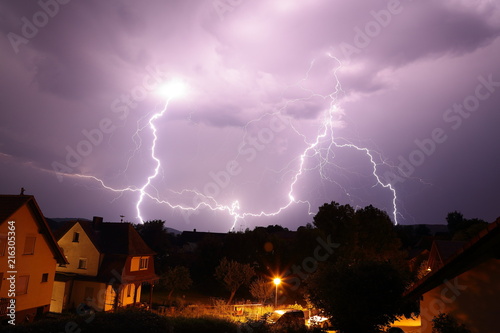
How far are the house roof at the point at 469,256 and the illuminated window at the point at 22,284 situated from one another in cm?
2134

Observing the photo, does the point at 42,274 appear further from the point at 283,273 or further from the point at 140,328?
the point at 283,273

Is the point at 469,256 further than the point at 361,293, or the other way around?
the point at 361,293

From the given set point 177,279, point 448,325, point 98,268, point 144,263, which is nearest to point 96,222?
point 98,268

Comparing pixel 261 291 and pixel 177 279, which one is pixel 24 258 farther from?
pixel 261 291

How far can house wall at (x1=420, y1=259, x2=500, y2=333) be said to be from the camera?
7602mm

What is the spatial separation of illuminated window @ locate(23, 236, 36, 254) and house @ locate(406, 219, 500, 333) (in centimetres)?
2178

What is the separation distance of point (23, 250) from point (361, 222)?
31811mm

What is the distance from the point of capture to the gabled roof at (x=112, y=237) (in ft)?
97.3

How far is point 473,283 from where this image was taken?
798 cm

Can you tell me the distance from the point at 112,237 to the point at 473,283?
29.1 metres

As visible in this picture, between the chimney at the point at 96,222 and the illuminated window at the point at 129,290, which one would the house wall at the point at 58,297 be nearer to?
the illuminated window at the point at 129,290

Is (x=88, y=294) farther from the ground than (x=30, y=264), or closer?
closer

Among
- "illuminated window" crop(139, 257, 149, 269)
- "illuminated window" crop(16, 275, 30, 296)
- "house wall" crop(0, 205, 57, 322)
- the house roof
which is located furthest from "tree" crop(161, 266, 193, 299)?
the house roof

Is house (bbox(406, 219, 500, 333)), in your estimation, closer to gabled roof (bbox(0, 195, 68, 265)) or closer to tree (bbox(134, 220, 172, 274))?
gabled roof (bbox(0, 195, 68, 265))
